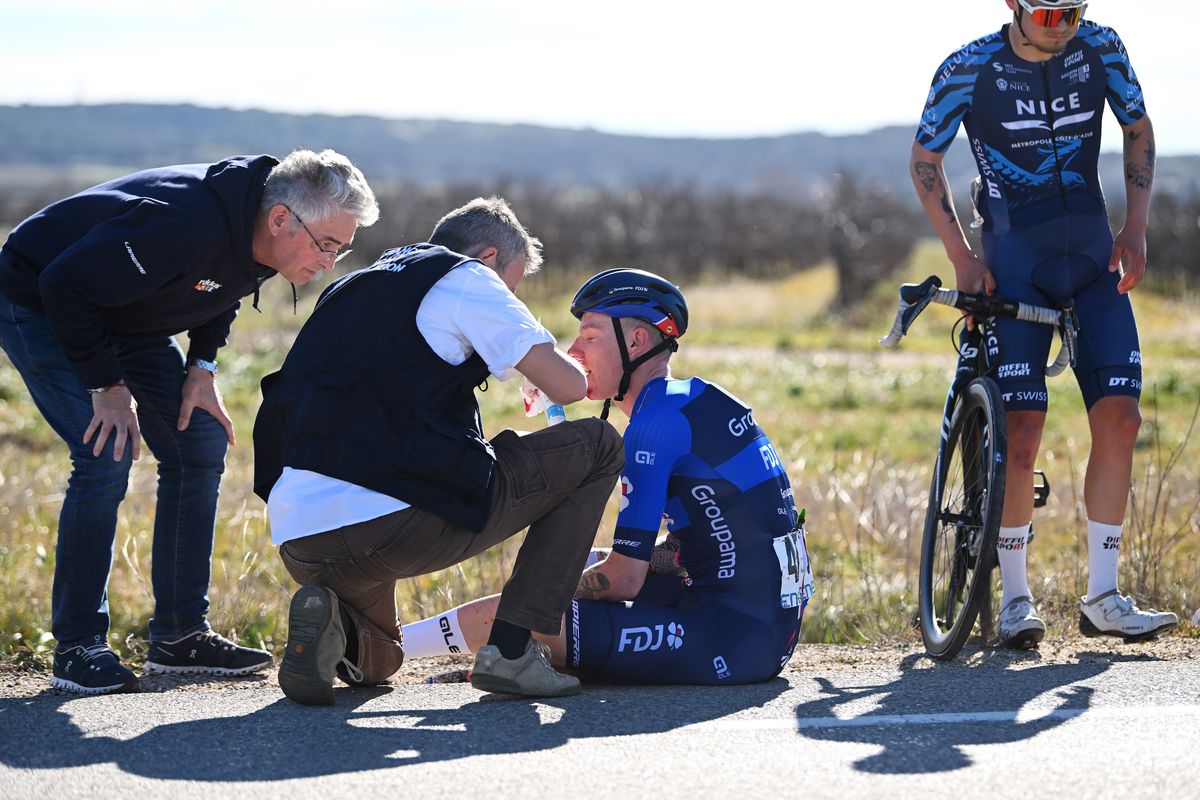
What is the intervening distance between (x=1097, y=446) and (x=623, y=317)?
2.07m

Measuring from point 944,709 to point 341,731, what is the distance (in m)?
1.89

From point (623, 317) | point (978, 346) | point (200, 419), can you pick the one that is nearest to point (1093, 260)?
point (978, 346)

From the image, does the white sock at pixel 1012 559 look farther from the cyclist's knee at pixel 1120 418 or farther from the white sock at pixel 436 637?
the white sock at pixel 436 637

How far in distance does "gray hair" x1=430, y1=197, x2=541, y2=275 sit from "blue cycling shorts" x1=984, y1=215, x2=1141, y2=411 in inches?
84.8

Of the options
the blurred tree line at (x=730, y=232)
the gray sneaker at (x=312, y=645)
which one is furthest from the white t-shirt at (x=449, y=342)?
the blurred tree line at (x=730, y=232)

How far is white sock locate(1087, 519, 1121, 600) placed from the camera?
582cm

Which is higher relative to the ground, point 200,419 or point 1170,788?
point 200,419

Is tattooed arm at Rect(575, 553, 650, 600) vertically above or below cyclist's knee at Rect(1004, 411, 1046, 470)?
below

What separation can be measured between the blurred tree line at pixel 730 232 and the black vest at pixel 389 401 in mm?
32989

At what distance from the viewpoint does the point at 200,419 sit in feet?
18.9

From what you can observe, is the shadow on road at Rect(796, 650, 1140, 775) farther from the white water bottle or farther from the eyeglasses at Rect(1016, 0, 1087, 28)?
the eyeglasses at Rect(1016, 0, 1087, 28)

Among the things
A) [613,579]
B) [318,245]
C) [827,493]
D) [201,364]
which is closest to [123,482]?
[201,364]

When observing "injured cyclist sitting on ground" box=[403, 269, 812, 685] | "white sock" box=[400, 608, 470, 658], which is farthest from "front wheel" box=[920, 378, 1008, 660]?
"white sock" box=[400, 608, 470, 658]

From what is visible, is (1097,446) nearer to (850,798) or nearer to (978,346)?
(978,346)
